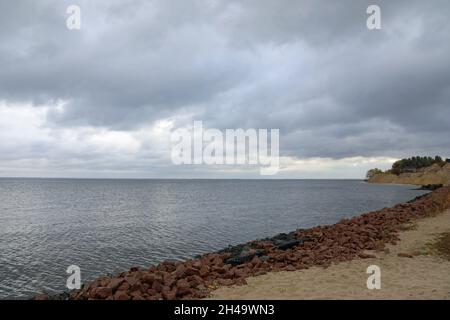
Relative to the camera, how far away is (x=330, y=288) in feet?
38.5

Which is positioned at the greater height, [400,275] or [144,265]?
[400,275]

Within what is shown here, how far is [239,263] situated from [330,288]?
5330 mm

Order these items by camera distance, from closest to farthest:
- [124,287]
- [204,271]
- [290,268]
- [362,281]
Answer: [124,287], [362,281], [204,271], [290,268]

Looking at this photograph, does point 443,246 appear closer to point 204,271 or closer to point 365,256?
point 365,256

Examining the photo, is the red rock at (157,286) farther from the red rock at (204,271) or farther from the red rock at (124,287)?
the red rock at (204,271)

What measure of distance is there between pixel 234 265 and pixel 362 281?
221 inches

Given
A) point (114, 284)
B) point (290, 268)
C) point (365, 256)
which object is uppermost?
point (114, 284)

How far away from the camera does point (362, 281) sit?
1243 cm

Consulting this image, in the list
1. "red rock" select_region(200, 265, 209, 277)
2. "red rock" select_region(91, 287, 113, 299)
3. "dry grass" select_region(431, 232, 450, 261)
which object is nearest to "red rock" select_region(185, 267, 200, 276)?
"red rock" select_region(200, 265, 209, 277)

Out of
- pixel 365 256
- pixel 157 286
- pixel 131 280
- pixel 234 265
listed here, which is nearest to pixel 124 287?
pixel 131 280

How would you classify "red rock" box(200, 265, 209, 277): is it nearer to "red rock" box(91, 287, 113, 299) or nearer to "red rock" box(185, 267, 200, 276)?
"red rock" box(185, 267, 200, 276)
